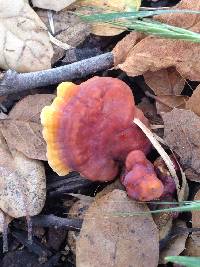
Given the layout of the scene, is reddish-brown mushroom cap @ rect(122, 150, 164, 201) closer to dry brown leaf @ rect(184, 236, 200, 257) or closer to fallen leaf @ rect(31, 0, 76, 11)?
dry brown leaf @ rect(184, 236, 200, 257)

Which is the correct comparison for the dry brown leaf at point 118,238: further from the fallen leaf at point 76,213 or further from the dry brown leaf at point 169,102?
the dry brown leaf at point 169,102

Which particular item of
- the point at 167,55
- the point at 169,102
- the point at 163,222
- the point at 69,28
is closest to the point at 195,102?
the point at 169,102

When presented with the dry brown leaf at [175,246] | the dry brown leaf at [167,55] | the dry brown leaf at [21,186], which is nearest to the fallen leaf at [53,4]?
the dry brown leaf at [167,55]

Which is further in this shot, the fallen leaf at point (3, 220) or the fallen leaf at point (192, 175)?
the fallen leaf at point (3, 220)

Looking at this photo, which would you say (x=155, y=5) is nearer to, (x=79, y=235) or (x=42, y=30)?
(x=42, y=30)

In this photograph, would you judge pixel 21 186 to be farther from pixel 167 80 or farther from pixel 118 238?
pixel 167 80
